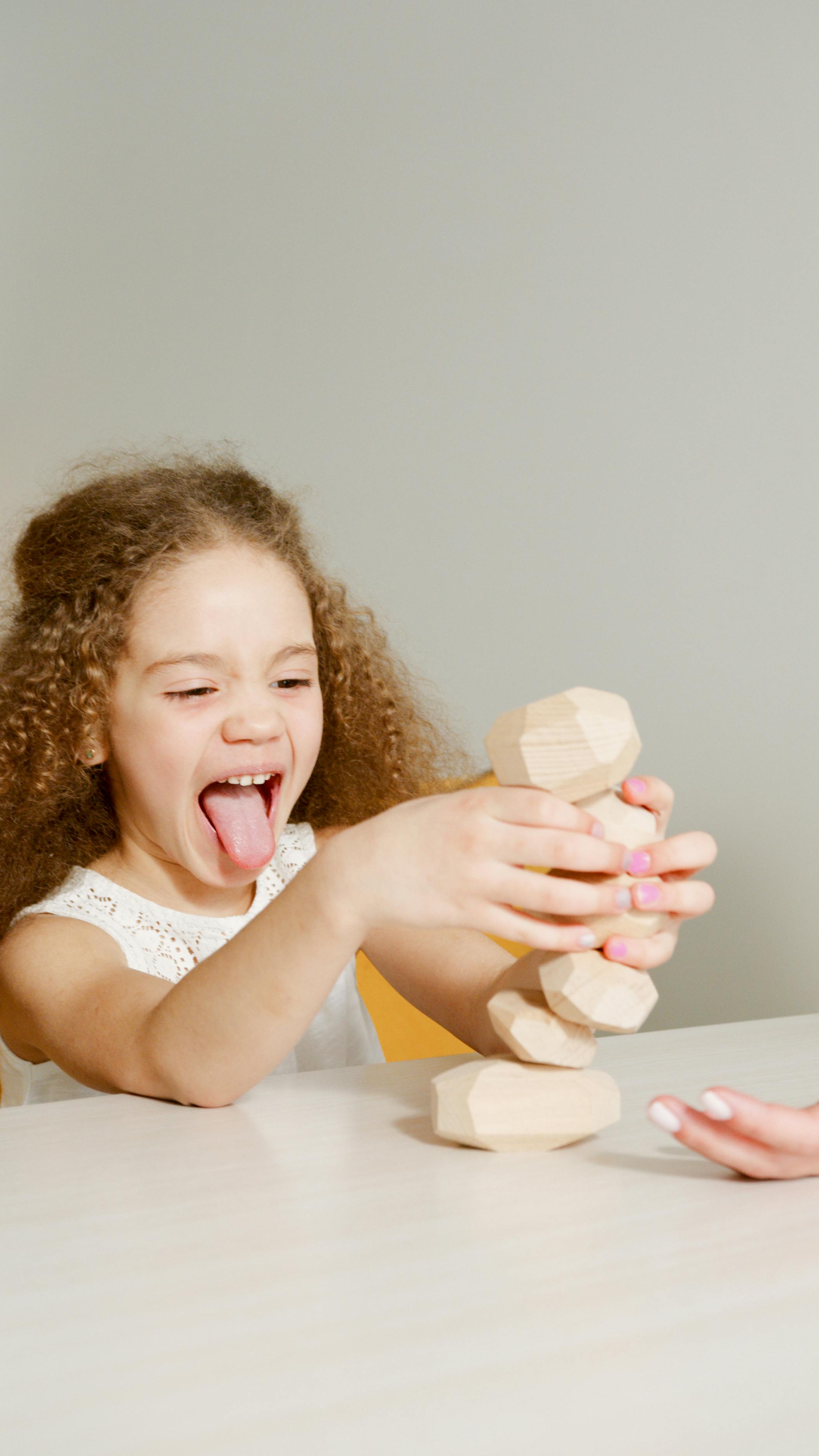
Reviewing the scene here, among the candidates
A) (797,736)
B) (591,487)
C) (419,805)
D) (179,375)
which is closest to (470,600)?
(591,487)

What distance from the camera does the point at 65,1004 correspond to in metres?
0.83

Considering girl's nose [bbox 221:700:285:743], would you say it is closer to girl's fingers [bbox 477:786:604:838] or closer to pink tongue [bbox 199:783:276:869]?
pink tongue [bbox 199:783:276:869]

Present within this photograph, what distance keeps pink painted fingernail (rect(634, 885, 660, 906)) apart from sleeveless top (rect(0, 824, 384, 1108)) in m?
0.47

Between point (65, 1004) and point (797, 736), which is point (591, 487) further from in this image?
point (65, 1004)

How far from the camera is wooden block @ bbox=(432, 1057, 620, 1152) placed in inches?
19.6

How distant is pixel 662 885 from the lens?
0.52 metres

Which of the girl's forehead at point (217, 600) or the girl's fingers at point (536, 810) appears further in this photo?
the girl's forehead at point (217, 600)

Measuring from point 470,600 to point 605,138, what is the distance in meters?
0.73

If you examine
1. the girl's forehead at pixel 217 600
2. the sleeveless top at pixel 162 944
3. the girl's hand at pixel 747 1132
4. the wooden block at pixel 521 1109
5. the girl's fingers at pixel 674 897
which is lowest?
the sleeveless top at pixel 162 944

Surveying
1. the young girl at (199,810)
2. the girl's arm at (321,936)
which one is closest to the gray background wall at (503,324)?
the young girl at (199,810)

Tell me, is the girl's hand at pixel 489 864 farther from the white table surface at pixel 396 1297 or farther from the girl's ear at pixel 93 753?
the girl's ear at pixel 93 753

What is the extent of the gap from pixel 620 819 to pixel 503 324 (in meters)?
1.55

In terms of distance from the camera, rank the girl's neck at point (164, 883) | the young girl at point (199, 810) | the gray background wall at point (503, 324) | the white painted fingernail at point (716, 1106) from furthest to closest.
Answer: the gray background wall at point (503, 324) < the girl's neck at point (164, 883) < the young girl at point (199, 810) < the white painted fingernail at point (716, 1106)

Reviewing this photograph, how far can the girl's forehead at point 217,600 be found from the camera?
3.11ft
